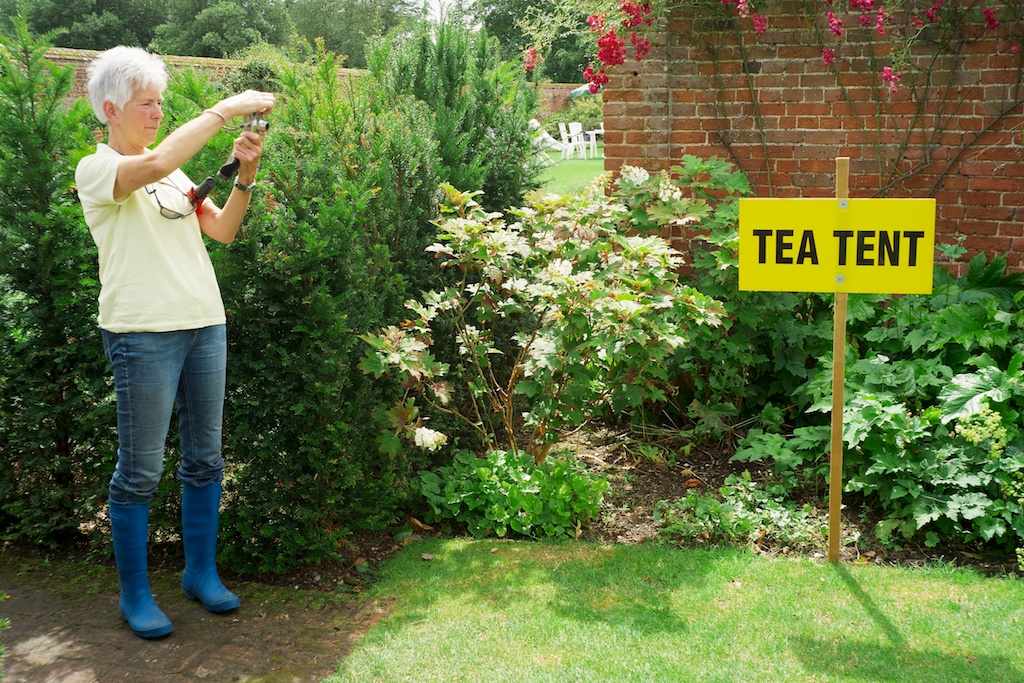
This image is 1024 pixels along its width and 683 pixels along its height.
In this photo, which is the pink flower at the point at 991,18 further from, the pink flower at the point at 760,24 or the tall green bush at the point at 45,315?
the tall green bush at the point at 45,315

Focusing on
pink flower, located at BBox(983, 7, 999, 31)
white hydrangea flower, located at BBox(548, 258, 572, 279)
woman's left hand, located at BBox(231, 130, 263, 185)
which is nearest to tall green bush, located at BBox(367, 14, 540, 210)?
white hydrangea flower, located at BBox(548, 258, 572, 279)

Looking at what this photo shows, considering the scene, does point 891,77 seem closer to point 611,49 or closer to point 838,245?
point 611,49

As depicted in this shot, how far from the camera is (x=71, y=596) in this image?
131 inches

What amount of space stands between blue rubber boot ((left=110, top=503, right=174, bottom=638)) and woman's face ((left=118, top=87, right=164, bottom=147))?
120 cm

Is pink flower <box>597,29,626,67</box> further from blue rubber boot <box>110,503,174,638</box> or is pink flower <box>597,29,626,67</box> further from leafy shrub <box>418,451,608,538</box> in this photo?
blue rubber boot <box>110,503,174,638</box>

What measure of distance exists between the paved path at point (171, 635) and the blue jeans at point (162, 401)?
50 cm

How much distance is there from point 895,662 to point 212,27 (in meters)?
45.3

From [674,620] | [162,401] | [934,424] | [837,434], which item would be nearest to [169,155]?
[162,401]

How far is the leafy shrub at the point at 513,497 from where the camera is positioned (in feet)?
13.2

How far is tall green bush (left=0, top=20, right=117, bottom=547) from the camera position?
3320mm

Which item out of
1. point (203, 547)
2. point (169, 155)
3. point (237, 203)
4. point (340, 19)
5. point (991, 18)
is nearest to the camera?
point (169, 155)

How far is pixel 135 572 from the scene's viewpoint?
302 centimetres

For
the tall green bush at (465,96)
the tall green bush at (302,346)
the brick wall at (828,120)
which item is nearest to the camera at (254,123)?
the tall green bush at (302,346)

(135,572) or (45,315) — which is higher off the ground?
(45,315)
